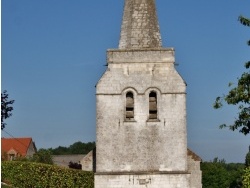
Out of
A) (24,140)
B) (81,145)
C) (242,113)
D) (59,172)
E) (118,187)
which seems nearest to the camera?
(242,113)

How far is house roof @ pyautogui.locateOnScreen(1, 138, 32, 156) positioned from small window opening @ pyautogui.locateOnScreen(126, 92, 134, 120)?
192ft

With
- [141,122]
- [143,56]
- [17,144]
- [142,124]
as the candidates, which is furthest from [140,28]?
[17,144]

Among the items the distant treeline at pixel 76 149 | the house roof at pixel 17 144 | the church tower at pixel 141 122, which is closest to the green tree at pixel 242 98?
the church tower at pixel 141 122

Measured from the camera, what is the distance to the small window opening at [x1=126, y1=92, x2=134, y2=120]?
102 ft

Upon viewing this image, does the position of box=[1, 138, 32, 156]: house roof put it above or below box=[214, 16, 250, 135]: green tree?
above

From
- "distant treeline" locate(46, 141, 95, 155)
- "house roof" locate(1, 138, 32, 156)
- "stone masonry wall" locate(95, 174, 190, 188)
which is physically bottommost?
"stone masonry wall" locate(95, 174, 190, 188)

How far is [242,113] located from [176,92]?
5.17m

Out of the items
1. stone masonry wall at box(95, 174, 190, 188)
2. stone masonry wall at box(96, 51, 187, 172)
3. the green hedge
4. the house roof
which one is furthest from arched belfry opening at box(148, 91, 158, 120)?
the house roof

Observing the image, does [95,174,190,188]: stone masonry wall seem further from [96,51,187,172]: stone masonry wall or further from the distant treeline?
the distant treeline

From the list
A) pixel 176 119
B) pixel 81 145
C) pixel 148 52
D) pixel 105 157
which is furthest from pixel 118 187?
pixel 81 145

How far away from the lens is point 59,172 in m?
33.6

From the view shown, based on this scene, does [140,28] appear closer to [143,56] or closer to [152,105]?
[143,56]

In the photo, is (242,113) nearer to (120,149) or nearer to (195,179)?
(120,149)

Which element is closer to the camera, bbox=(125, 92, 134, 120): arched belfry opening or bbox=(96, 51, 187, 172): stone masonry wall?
bbox=(96, 51, 187, 172): stone masonry wall
